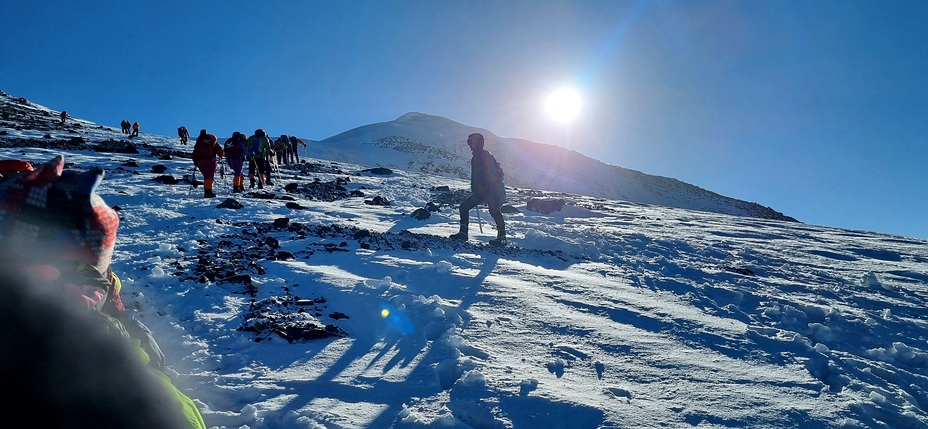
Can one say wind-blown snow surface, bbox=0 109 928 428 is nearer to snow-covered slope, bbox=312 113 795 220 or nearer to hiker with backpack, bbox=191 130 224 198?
hiker with backpack, bbox=191 130 224 198

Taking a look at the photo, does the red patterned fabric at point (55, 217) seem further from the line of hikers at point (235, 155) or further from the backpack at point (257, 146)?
the backpack at point (257, 146)

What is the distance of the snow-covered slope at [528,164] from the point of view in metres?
48.8

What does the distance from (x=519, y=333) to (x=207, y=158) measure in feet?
33.4

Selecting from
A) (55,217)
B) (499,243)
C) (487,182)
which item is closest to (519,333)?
(55,217)

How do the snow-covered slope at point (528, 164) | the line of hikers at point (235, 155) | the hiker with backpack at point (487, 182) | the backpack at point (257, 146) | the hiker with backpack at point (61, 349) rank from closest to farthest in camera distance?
the hiker with backpack at point (61, 349) < the hiker with backpack at point (487, 182) < the line of hikers at point (235, 155) < the backpack at point (257, 146) < the snow-covered slope at point (528, 164)

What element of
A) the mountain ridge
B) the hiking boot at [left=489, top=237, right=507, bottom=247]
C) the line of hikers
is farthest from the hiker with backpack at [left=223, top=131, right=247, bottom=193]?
the mountain ridge

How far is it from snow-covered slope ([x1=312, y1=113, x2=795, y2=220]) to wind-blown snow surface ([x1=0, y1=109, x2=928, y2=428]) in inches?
1364

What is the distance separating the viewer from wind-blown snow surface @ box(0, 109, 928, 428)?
9.82ft

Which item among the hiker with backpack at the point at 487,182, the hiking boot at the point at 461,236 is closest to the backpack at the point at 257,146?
the hiker with backpack at the point at 487,182

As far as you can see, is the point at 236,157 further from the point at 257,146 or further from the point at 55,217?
the point at 55,217

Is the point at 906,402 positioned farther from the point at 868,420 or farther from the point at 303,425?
the point at 303,425

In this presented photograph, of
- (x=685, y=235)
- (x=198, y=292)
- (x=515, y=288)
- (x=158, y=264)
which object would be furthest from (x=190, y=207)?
(x=685, y=235)

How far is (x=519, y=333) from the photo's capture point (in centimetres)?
418

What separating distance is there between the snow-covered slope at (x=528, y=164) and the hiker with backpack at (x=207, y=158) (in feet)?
102
